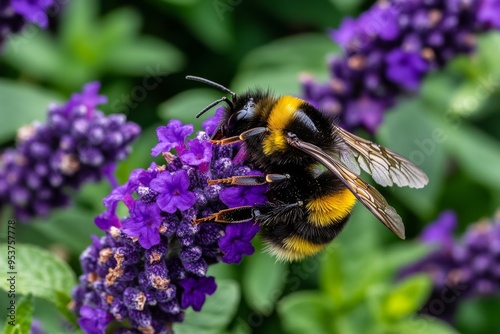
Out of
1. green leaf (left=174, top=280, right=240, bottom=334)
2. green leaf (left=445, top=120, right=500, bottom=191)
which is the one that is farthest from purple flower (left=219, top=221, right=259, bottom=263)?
green leaf (left=445, top=120, right=500, bottom=191)

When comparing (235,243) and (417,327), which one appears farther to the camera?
(417,327)

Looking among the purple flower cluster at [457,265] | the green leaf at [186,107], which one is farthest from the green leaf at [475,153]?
the green leaf at [186,107]

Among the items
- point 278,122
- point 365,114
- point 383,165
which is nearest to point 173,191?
point 278,122

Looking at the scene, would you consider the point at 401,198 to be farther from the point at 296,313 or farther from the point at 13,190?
the point at 13,190

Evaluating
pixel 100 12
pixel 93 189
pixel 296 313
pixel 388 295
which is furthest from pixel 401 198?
pixel 100 12

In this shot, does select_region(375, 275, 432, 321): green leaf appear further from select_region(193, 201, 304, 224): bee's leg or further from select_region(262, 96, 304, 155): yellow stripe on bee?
select_region(262, 96, 304, 155): yellow stripe on bee

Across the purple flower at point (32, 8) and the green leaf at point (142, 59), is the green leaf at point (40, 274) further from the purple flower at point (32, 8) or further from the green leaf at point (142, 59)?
the green leaf at point (142, 59)

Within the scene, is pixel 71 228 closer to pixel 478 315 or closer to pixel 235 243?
pixel 235 243
